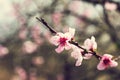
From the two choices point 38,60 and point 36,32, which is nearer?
point 36,32

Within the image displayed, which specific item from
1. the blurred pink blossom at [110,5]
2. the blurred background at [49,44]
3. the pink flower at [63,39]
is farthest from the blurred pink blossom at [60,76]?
the pink flower at [63,39]

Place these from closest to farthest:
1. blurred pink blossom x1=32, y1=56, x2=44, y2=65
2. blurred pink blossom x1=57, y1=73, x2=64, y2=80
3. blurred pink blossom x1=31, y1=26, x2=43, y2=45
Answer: blurred pink blossom x1=31, y1=26, x2=43, y2=45 → blurred pink blossom x1=57, y1=73, x2=64, y2=80 → blurred pink blossom x1=32, y1=56, x2=44, y2=65

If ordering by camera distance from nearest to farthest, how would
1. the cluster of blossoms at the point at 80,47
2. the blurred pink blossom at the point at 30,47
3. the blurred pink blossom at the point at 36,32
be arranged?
1. the cluster of blossoms at the point at 80,47
2. the blurred pink blossom at the point at 36,32
3. the blurred pink blossom at the point at 30,47

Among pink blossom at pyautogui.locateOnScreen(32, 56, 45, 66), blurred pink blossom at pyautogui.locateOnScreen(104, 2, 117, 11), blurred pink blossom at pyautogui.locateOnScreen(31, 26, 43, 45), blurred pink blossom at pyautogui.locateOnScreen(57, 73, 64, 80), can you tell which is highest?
pink blossom at pyautogui.locateOnScreen(32, 56, 45, 66)

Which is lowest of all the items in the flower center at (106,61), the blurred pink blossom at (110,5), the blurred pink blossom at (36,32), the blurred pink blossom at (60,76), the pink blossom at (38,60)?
the flower center at (106,61)

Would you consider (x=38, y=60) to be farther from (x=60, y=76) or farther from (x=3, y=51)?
(x=3, y=51)

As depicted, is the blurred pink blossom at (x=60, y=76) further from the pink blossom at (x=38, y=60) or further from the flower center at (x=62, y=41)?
the flower center at (x=62, y=41)

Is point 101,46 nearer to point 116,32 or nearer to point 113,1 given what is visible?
point 116,32

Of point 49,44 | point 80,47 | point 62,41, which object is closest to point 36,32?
point 49,44

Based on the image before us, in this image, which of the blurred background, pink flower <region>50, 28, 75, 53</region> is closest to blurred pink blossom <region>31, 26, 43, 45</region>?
the blurred background

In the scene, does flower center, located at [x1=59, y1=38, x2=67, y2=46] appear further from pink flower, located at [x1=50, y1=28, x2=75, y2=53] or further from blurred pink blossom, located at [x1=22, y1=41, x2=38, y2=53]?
blurred pink blossom, located at [x1=22, y1=41, x2=38, y2=53]

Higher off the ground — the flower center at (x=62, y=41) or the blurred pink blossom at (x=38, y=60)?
the blurred pink blossom at (x=38, y=60)
